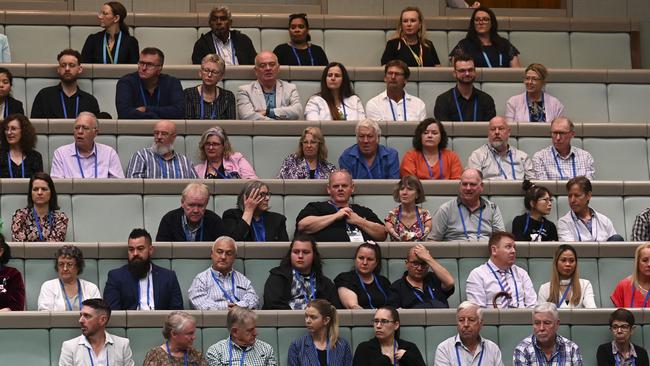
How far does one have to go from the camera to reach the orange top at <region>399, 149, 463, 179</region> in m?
11.6

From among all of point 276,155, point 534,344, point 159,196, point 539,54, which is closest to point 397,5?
point 539,54

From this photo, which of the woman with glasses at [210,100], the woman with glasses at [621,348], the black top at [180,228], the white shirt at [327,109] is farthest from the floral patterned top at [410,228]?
the woman with glasses at [210,100]

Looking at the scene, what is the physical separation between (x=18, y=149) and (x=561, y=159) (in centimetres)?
383

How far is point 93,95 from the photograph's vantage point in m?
12.4

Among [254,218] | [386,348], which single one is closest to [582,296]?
[386,348]

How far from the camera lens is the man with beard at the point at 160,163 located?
1126 centimetres

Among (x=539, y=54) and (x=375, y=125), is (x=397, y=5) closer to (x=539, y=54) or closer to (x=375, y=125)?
(x=539, y=54)

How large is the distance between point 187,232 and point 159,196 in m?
0.55

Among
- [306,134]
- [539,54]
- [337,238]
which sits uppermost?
[539,54]

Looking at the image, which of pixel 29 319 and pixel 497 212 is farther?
pixel 497 212

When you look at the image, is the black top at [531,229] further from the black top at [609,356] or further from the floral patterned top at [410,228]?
the black top at [609,356]

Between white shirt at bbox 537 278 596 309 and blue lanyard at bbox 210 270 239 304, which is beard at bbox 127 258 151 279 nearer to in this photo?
blue lanyard at bbox 210 270 239 304

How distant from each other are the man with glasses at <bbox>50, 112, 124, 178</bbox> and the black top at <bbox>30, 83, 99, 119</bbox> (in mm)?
771

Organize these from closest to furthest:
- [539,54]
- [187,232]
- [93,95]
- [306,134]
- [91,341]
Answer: [91,341] → [187,232] → [306,134] → [93,95] → [539,54]
